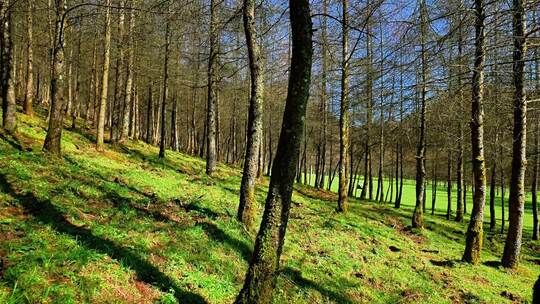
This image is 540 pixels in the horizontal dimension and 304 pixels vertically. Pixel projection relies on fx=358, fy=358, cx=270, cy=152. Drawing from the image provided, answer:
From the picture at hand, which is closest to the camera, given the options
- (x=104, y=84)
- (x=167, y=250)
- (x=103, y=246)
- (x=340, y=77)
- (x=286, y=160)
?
(x=286, y=160)

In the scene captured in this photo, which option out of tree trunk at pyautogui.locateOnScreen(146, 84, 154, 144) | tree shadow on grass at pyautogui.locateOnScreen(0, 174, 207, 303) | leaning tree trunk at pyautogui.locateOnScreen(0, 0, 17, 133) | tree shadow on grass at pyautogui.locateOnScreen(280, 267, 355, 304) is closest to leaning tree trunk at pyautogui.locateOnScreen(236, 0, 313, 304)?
tree shadow on grass at pyautogui.locateOnScreen(0, 174, 207, 303)

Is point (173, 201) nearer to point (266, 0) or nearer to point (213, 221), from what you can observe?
point (213, 221)

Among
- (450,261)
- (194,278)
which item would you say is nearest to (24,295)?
(194,278)

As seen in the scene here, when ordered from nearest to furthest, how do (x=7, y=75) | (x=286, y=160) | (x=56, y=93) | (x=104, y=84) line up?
(x=286, y=160) < (x=56, y=93) < (x=7, y=75) < (x=104, y=84)

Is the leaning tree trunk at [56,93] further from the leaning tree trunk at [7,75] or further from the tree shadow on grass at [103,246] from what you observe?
the tree shadow on grass at [103,246]

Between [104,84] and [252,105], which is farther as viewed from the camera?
[104,84]

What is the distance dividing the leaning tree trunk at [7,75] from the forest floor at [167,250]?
0.96m

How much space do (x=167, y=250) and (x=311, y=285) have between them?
313cm

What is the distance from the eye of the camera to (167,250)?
6.95 meters

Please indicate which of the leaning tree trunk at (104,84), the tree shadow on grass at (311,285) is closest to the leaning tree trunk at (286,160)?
the tree shadow on grass at (311,285)

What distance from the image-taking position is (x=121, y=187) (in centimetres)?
1073

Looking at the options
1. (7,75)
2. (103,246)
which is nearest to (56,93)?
(7,75)

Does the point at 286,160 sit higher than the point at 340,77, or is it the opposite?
the point at 340,77

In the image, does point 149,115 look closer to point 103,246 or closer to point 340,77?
point 340,77
